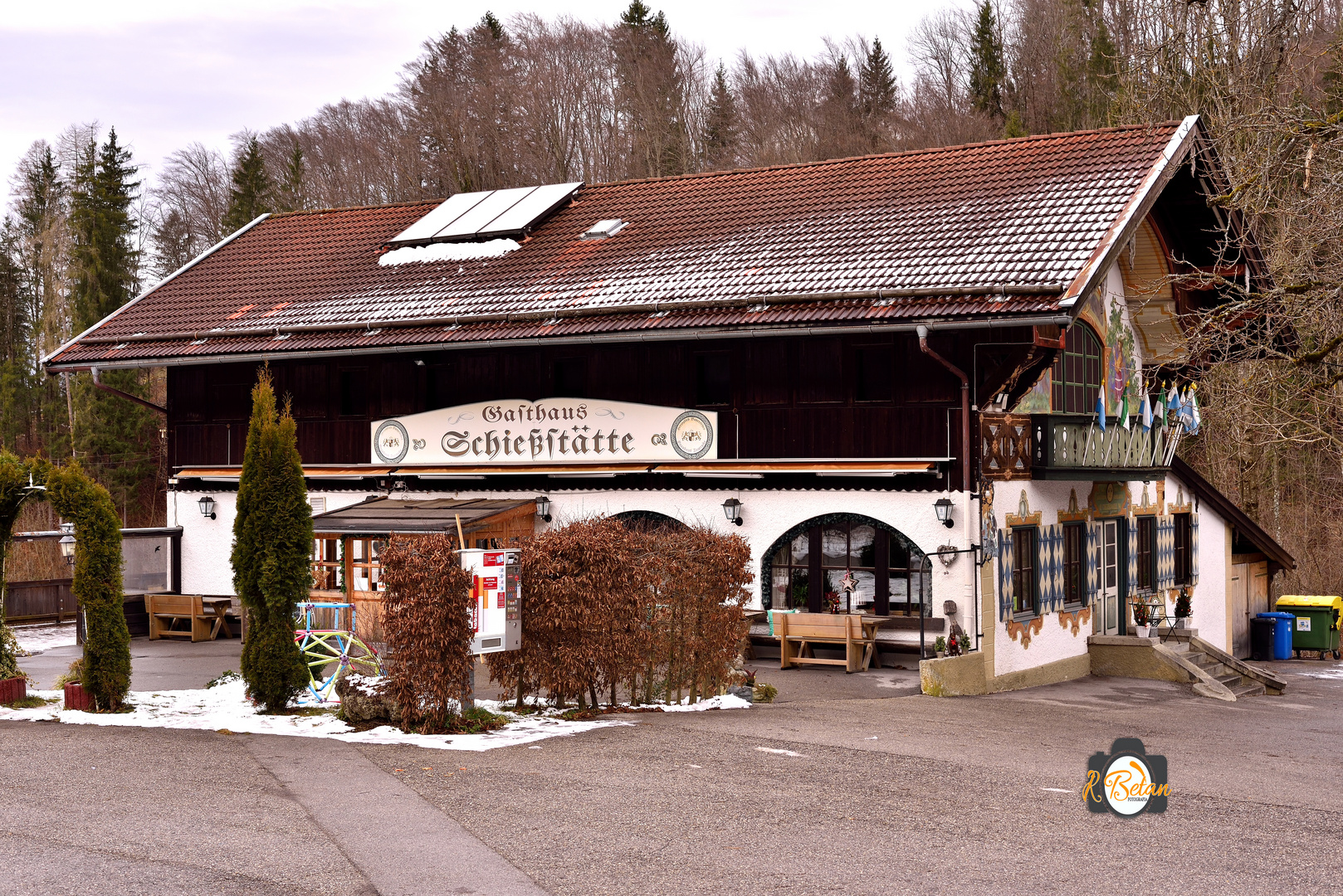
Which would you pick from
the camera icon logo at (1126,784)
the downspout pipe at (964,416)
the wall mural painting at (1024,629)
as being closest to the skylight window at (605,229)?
the downspout pipe at (964,416)

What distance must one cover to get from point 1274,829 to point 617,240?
1517 centimetres

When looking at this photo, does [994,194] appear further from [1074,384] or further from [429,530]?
[429,530]

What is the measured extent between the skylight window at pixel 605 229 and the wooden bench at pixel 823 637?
24.7 feet

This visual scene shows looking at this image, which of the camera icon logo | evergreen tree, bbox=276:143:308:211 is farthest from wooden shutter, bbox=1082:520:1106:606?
evergreen tree, bbox=276:143:308:211

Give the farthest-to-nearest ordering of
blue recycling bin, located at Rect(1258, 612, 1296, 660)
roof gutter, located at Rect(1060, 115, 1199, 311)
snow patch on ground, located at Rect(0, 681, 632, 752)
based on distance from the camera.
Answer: blue recycling bin, located at Rect(1258, 612, 1296, 660), roof gutter, located at Rect(1060, 115, 1199, 311), snow patch on ground, located at Rect(0, 681, 632, 752)

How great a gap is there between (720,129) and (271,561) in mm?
38846

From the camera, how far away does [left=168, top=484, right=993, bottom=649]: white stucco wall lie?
1791 cm

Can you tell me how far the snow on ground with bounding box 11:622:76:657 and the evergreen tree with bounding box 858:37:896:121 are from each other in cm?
3716

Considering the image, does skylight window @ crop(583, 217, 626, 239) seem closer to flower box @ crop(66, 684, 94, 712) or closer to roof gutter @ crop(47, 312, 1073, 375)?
roof gutter @ crop(47, 312, 1073, 375)

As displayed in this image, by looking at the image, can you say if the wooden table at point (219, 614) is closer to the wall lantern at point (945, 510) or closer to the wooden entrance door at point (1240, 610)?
the wall lantern at point (945, 510)

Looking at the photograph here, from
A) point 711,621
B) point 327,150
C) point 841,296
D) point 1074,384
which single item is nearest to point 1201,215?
point 1074,384

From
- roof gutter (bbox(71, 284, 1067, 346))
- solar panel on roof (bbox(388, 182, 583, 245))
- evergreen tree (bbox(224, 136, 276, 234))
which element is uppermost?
evergreen tree (bbox(224, 136, 276, 234))

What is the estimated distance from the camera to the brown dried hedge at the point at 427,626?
1220 centimetres

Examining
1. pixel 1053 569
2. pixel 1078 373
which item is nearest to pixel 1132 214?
pixel 1078 373
